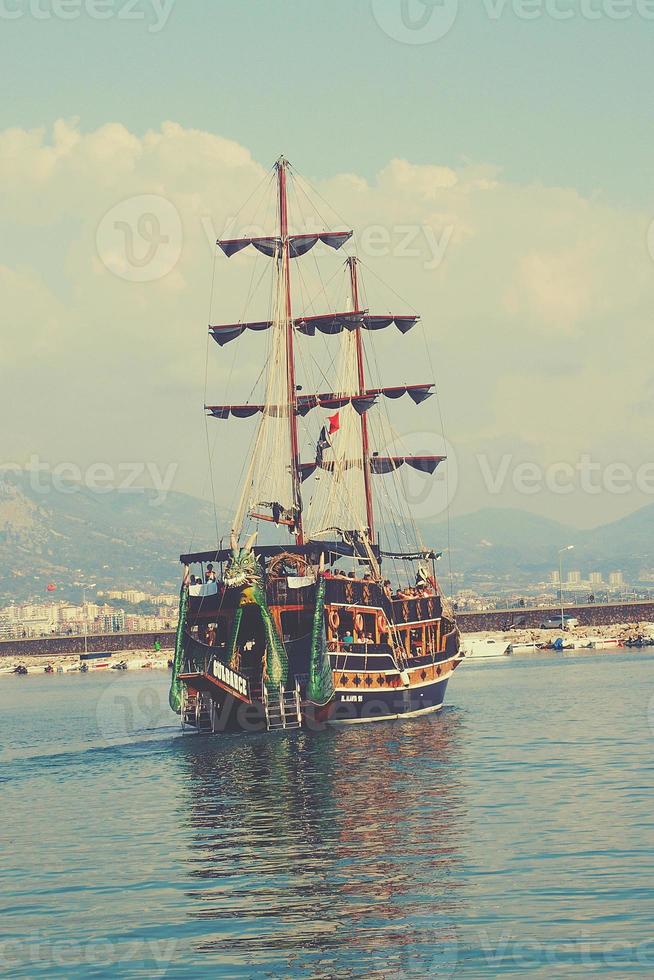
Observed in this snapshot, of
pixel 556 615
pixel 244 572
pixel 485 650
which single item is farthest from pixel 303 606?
pixel 556 615

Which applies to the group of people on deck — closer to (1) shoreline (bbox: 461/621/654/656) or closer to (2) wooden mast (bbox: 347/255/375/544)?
(2) wooden mast (bbox: 347/255/375/544)

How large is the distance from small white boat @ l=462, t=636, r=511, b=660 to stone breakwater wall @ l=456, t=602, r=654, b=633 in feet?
83.7

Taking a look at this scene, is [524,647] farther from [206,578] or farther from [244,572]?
[244,572]

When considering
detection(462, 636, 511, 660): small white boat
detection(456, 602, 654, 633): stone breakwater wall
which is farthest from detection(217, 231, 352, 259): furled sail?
detection(456, 602, 654, 633): stone breakwater wall

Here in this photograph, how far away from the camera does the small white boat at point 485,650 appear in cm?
14600

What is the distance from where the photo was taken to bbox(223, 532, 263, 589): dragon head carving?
57219 mm

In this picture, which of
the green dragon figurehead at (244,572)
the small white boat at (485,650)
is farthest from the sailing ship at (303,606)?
the small white boat at (485,650)

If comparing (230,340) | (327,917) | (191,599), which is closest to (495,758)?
(191,599)

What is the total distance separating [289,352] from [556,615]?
11740cm

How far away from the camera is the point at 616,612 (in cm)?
17862

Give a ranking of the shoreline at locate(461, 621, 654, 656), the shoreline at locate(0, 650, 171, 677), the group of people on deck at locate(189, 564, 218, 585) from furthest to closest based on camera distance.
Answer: the shoreline at locate(0, 650, 171, 677) → the shoreline at locate(461, 621, 654, 656) → the group of people on deck at locate(189, 564, 218, 585)

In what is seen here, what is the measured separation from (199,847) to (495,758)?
18.2 metres

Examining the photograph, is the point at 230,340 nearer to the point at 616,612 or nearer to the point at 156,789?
A: the point at 156,789

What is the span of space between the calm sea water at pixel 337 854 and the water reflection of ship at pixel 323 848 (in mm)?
83
